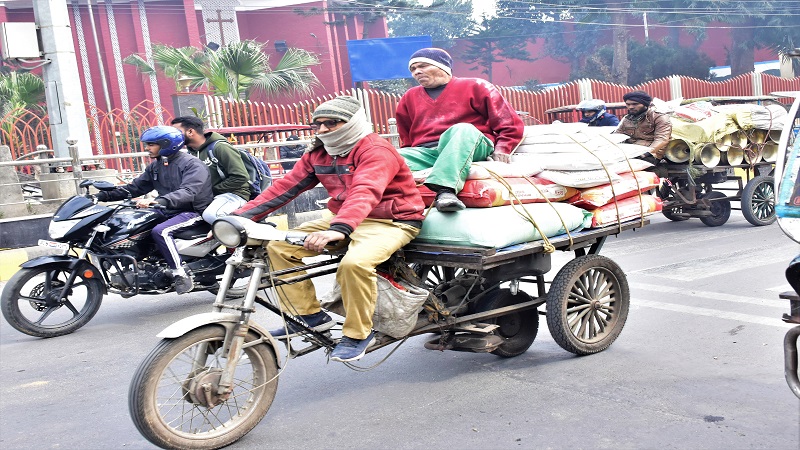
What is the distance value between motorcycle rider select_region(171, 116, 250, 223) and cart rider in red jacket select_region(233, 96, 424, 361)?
3.16 meters

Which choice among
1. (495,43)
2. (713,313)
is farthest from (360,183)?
(495,43)

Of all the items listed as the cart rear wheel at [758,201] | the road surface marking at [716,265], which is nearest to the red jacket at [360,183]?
the road surface marking at [716,265]

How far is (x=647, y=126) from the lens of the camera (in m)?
10.5

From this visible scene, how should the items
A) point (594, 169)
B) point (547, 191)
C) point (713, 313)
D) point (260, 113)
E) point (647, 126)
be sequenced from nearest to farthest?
point (547, 191)
point (594, 169)
point (713, 313)
point (647, 126)
point (260, 113)

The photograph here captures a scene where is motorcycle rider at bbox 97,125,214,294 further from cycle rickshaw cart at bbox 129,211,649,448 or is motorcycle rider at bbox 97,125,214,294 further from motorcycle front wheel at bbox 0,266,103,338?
cycle rickshaw cart at bbox 129,211,649,448

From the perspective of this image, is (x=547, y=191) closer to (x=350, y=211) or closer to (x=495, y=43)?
(x=350, y=211)

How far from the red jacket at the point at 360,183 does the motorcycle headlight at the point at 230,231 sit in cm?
52

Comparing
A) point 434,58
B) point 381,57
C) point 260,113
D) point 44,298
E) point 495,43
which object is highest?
point 495,43

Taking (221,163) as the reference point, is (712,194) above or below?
below

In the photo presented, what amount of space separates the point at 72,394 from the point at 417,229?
8.34ft

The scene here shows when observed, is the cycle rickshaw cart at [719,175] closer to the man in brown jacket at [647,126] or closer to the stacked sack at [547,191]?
the man in brown jacket at [647,126]

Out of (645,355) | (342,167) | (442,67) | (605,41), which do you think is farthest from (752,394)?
(605,41)

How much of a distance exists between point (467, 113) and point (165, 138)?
3.00 meters

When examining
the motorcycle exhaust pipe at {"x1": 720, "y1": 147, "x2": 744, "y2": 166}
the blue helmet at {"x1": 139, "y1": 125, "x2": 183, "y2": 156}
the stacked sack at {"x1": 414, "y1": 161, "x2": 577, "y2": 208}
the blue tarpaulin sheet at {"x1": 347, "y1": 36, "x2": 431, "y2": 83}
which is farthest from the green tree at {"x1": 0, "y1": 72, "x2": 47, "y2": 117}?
the stacked sack at {"x1": 414, "y1": 161, "x2": 577, "y2": 208}
